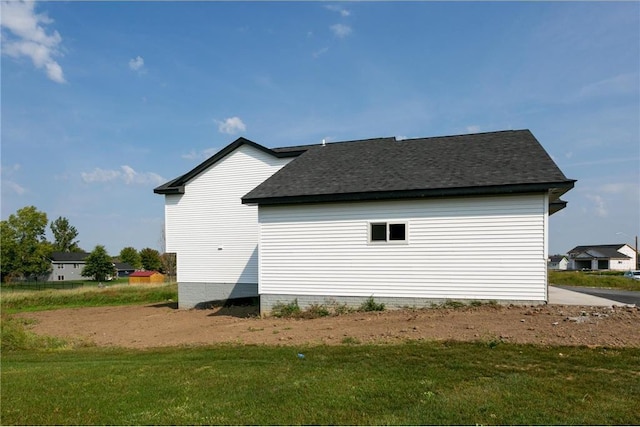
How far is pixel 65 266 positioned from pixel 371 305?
84.5 meters

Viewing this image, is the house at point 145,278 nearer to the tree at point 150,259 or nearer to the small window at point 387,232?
the tree at point 150,259

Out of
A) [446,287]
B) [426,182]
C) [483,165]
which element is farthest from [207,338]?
[483,165]

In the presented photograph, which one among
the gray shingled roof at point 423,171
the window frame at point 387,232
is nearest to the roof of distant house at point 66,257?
the gray shingled roof at point 423,171

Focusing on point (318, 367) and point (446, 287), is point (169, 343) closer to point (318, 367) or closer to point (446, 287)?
point (318, 367)

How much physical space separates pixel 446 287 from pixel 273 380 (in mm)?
7296

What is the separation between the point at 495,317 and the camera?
1022 cm

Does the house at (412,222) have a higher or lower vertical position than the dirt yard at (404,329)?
higher

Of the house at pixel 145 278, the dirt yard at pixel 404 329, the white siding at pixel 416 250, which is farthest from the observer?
the house at pixel 145 278

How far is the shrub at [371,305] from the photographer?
41.6 ft

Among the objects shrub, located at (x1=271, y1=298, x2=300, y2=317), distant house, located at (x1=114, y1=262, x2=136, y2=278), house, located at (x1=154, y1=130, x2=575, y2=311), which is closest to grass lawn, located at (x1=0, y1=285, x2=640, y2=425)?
house, located at (x1=154, y1=130, x2=575, y2=311)

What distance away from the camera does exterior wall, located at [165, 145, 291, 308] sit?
60.4 ft

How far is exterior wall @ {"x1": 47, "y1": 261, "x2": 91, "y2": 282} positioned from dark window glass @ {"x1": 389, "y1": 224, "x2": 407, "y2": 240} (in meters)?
80.1

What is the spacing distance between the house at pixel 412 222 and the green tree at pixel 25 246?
74.4m

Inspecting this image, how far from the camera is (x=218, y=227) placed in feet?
61.9
